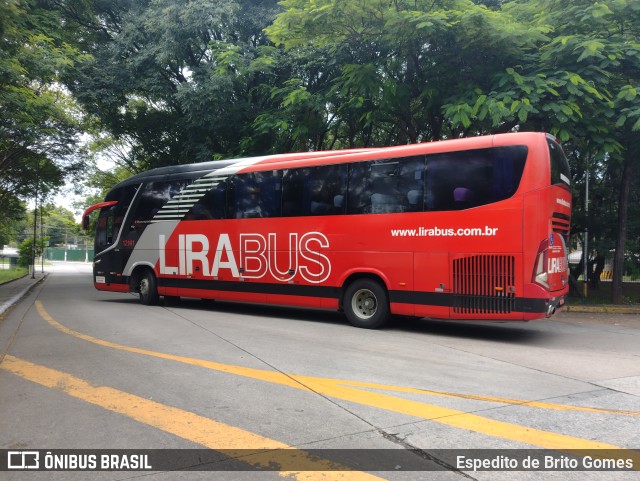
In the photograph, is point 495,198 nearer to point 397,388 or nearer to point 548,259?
point 548,259

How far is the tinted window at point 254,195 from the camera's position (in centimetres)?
1138

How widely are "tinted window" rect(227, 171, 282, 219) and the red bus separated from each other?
0.03m

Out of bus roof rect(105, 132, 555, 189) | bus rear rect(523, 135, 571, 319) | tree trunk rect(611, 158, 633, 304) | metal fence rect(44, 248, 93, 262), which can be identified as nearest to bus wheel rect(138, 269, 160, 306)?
bus roof rect(105, 132, 555, 189)

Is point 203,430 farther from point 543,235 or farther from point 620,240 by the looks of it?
point 620,240

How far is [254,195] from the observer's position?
11.7m

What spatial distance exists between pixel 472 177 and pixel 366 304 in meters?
3.33

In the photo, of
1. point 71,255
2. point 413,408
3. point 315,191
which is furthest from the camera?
point 71,255

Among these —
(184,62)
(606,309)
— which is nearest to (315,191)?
(606,309)

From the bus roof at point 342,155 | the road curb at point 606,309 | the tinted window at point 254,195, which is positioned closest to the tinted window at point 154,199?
the bus roof at point 342,155

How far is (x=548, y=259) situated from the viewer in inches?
327

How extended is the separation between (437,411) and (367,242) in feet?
18.2

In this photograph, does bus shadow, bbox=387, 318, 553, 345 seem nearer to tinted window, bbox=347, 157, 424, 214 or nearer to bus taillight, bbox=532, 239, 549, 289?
bus taillight, bbox=532, 239, 549, 289

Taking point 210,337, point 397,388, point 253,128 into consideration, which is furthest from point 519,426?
point 253,128

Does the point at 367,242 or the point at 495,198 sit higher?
the point at 495,198
